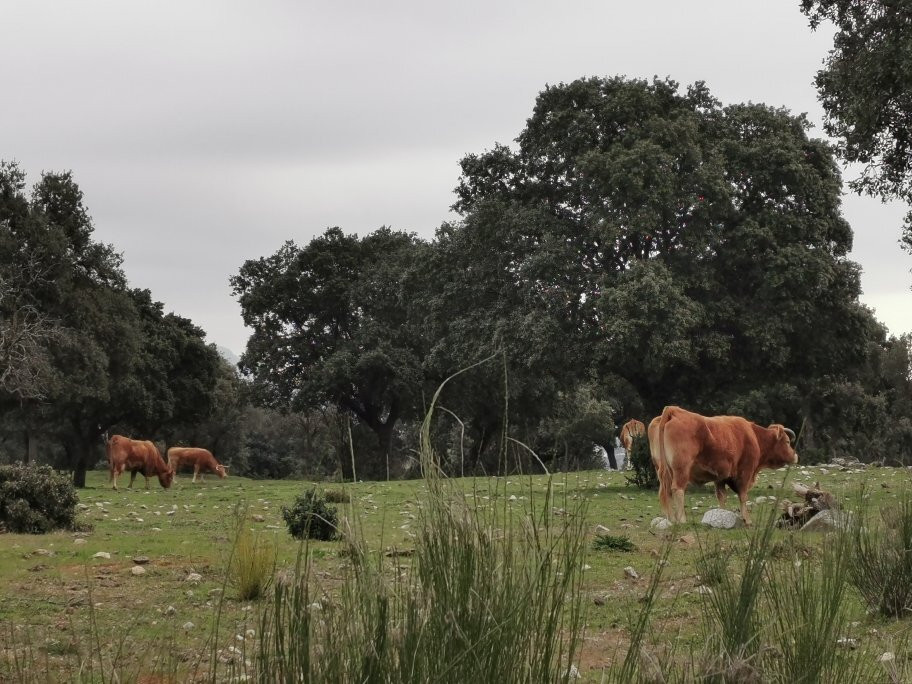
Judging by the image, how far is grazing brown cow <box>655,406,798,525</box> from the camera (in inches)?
595

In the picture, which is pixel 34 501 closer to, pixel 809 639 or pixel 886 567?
pixel 886 567

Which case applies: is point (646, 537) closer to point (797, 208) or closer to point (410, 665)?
point (410, 665)

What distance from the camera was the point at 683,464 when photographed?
15094 millimetres

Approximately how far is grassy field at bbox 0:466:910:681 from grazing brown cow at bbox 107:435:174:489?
7699 millimetres

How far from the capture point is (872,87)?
19.1 m

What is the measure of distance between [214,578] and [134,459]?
74.9ft

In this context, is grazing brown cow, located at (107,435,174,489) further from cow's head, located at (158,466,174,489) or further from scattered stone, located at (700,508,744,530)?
scattered stone, located at (700,508,744,530)

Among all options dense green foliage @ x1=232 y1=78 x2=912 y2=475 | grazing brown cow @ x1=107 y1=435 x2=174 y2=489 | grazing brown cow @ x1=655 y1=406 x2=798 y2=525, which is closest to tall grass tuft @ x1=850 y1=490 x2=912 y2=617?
grazing brown cow @ x1=655 y1=406 x2=798 y2=525

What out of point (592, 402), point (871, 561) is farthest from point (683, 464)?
point (592, 402)

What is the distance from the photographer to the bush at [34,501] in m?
15.9

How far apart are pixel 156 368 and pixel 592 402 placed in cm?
2061

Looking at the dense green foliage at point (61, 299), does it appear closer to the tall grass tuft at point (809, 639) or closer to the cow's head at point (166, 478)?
the cow's head at point (166, 478)

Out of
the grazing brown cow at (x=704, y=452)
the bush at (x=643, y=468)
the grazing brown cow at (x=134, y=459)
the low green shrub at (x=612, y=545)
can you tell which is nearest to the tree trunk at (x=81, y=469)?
the grazing brown cow at (x=134, y=459)

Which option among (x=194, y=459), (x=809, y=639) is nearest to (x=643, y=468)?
(x=809, y=639)
